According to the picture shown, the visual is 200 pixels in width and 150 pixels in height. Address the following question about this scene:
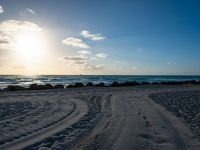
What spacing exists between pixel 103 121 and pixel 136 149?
3.24 meters

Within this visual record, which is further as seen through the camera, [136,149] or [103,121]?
[103,121]

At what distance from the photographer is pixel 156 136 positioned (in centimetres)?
657

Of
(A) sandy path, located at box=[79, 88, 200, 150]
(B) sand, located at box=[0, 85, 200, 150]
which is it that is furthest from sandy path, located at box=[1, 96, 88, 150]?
(A) sandy path, located at box=[79, 88, 200, 150]

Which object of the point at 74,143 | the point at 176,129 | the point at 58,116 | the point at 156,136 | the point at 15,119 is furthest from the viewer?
the point at 58,116

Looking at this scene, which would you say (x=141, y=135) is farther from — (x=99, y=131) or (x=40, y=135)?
(x=40, y=135)

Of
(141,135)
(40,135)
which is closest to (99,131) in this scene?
(141,135)

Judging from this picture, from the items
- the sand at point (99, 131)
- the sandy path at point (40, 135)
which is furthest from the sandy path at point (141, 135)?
the sandy path at point (40, 135)

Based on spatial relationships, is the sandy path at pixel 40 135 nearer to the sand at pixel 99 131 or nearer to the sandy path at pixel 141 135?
the sand at pixel 99 131

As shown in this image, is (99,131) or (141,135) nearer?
(141,135)

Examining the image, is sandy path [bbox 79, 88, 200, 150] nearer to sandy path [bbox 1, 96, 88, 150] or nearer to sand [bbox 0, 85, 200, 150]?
sand [bbox 0, 85, 200, 150]

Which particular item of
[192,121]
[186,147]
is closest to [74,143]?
[186,147]

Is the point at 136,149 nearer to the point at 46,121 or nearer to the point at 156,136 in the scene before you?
the point at 156,136

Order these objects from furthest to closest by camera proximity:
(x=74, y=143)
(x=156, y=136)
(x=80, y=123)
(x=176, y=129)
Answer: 1. (x=80, y=123)
2. (x=176, y=129)
3. (x=156, y=136)
4. (x=74, y=143)

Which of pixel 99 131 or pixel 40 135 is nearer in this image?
pixel 40 135
